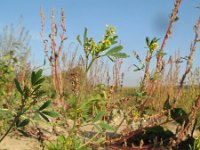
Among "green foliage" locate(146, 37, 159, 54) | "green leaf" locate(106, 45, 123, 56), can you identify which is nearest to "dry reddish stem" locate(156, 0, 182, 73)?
"green foliage" locate(146, 37, 159, 54)

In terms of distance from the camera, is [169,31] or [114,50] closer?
[114,50]

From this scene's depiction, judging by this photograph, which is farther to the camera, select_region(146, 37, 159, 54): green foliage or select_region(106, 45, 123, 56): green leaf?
select_region(146, 37, 159, 54): green foliage

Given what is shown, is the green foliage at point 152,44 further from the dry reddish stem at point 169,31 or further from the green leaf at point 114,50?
the green leaf at point 114,50

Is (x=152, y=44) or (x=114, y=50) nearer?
(x=114, y=50)

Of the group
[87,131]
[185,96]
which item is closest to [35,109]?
[87,131]

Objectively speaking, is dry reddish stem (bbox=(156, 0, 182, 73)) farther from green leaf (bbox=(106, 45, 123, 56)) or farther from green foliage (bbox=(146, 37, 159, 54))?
green leaf (bbox=(106, 45, 123, 56))

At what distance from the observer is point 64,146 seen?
2.18 m

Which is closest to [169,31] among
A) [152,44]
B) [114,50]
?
[152,44]

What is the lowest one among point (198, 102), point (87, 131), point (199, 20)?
point (87, 131)

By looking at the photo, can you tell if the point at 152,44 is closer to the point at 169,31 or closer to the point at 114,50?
the point at 169,31

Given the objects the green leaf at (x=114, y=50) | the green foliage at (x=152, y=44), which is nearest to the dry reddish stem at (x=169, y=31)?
the green foliage at (x=152, y=44)

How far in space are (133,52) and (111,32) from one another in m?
0.80

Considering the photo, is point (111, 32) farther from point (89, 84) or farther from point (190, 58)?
point (89, 84)

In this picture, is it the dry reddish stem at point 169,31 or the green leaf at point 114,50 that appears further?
the dry reddish stem at point 169,31
